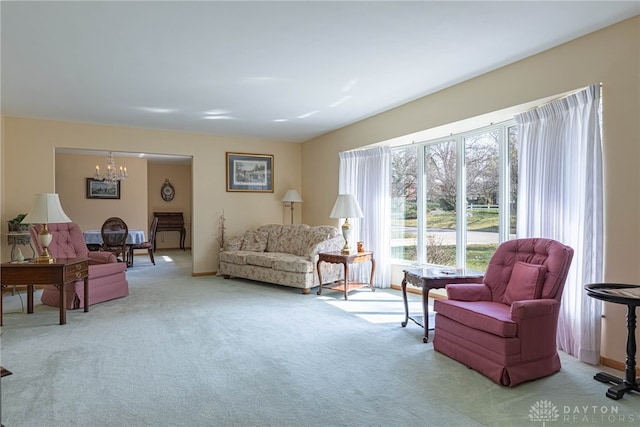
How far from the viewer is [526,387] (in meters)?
2.61

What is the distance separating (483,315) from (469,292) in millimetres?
465

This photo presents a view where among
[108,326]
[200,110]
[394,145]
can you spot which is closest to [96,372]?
[108,326]

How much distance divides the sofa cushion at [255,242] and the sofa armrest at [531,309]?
4873mm

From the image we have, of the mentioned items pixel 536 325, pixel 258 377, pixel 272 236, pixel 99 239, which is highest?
pixel 272 236

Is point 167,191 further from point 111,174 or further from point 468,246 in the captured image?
point 468,246

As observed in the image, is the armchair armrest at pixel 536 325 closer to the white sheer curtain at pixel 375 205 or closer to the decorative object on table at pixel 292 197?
the white sheer curtain at pixel 375 205

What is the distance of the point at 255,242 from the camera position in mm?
6969

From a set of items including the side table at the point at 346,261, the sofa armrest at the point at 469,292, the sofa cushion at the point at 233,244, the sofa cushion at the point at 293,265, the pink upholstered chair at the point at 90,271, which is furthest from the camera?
the sofa cushion at the point at 233,244

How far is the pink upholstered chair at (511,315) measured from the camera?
2.63 m

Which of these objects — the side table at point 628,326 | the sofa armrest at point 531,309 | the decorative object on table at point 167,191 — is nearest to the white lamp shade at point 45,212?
the sofa armrest at point 531,309

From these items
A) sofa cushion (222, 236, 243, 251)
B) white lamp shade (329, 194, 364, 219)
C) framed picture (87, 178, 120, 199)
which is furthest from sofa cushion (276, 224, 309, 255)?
framed picture (87, 178, 120, 199)

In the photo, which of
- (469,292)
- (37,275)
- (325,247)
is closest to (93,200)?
(37,275)

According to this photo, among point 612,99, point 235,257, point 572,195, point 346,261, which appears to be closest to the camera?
point 612,99

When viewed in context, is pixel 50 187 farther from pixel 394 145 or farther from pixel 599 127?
pixel 599 127
